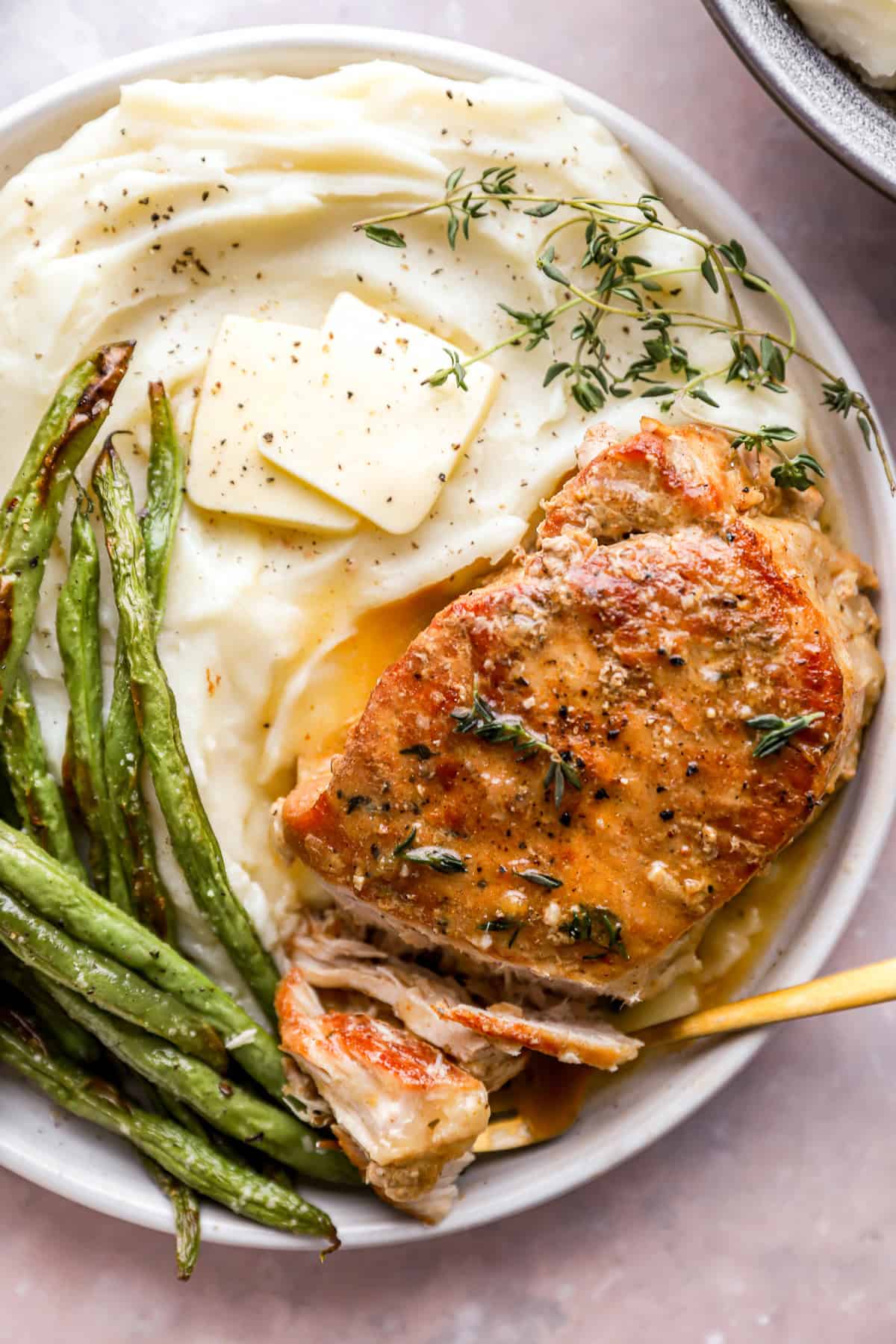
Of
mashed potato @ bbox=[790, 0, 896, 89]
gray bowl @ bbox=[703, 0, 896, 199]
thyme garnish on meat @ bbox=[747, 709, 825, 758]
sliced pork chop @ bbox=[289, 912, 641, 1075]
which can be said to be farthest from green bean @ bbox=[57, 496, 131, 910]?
mashed potato @ bbox=[790, 0, 896, 89]

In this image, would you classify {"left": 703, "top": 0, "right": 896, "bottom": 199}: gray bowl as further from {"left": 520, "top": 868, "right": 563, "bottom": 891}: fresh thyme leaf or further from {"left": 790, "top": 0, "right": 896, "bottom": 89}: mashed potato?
{"left": 520, "top": 868, "right": 563, "bottom": 891}: fresh thyme leaf

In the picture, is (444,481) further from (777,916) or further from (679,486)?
(777,916)

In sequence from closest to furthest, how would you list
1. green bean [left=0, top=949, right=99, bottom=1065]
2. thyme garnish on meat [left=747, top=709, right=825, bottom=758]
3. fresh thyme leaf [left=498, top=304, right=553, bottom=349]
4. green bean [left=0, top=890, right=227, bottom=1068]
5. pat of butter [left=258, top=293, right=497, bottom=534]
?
thyme garnish on meat [left=747, top=709, right=825, bottom=758]
green bean [left=0, top=890, right=227, bottom=1068]
fresh thyme leaf [left=498, top=304, right=553, bottom=349]
pat of butter [left=258, top=293, right=497, bottom=534]
green bean [left=0, top=949, right=99, bottom=1065]

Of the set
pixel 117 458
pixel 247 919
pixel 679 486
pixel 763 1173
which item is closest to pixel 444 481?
pixel 679 486

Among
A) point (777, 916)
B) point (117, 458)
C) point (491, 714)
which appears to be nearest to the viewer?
point (491, 714)

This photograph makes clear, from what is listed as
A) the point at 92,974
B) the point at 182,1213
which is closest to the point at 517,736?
the point at 92,974

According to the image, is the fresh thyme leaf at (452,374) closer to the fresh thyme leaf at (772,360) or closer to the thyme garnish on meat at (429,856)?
the fresh thyme leaf at (772,360)
